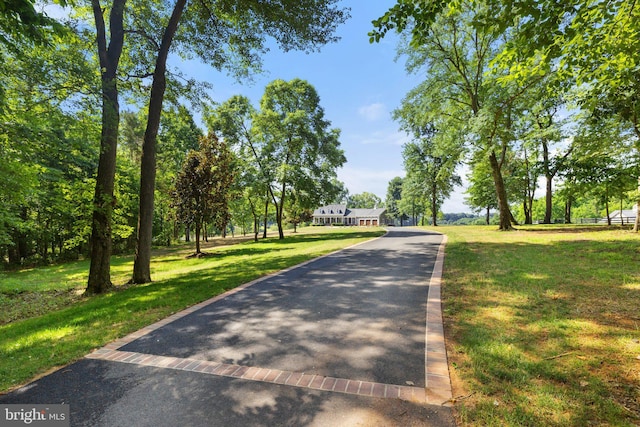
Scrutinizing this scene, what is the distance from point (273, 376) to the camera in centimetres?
318

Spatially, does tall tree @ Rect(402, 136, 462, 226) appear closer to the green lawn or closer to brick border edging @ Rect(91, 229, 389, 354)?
the green lawn

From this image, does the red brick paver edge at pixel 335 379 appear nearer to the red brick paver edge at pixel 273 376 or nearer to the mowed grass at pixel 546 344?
the red brick paver edge at pixel 273 376

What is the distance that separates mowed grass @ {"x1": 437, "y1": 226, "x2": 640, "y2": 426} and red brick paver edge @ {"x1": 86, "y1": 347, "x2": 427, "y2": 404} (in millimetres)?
562

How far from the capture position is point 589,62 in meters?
5.06

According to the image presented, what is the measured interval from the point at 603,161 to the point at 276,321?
1879 centimetres

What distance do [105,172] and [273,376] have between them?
26.9ft

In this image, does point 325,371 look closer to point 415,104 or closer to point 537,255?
point 537,255

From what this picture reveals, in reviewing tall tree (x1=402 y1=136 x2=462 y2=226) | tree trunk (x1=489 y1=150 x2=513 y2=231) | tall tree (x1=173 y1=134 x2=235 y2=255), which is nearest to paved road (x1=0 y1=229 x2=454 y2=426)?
tall tree (x1=173 y1=134 x2=235 y2=255)

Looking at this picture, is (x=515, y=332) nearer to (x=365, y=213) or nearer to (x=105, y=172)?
(x=105, y=172)

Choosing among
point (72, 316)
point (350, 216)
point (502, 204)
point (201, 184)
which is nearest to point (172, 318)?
point (72, 316)

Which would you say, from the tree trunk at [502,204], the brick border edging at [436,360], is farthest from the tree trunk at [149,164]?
the tree trunk at [502,204]

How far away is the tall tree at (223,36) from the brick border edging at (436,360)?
8.48 meters

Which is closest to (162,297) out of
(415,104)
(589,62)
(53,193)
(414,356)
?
(414,356)

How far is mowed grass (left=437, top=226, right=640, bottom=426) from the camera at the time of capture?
2.43 meters
